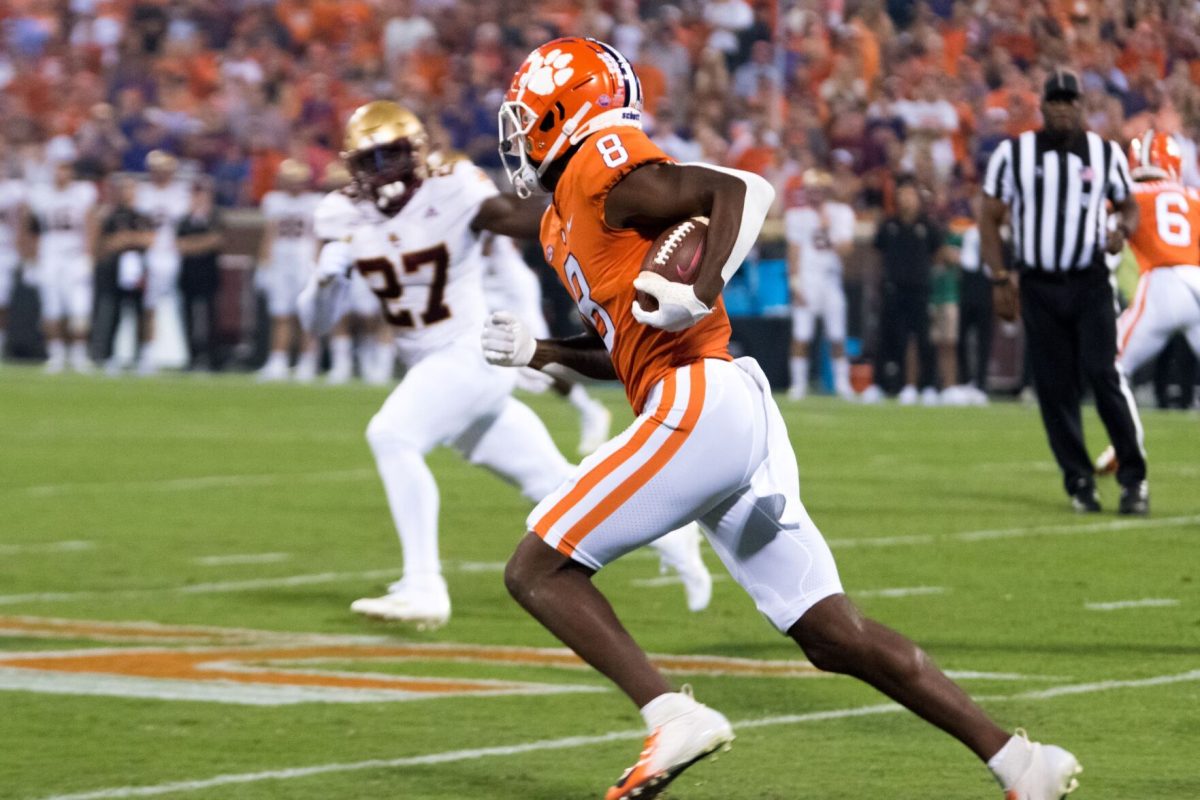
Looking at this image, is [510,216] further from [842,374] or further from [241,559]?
[842,374]

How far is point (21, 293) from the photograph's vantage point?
24.2m

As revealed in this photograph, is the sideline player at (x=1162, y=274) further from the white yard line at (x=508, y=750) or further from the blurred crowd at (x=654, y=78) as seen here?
the white yard line at (x=508, y=750)

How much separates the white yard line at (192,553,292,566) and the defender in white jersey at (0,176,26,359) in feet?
48.9

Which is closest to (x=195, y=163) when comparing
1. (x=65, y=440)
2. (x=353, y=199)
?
(x=65, y=440)

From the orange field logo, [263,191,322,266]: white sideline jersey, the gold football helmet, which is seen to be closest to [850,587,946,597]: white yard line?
the orange field logo

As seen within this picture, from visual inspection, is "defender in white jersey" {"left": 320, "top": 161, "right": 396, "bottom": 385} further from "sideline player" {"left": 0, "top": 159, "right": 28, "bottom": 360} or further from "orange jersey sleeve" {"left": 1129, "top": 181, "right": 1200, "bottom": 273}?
"orange jersey sleeve" {"left": 1129, "top": 181, "right": 1200, "bottom": 273}

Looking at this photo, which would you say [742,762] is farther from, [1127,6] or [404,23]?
[404,23]

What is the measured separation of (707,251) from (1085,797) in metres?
1.47

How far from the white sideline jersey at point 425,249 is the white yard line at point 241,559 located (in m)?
1.75

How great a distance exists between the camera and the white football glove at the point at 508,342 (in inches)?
189

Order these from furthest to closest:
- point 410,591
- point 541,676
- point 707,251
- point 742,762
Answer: point 410,591, point 541,676, point 742,762, point 707,251

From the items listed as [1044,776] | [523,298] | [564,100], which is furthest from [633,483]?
[523,298]

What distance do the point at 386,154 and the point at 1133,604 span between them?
9.82 ft

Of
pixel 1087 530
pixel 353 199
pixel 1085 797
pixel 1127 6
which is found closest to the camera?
pixel 1085 797
